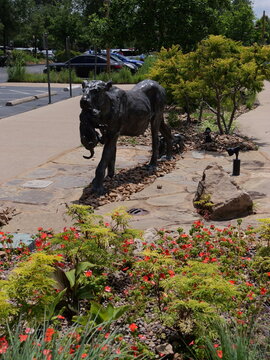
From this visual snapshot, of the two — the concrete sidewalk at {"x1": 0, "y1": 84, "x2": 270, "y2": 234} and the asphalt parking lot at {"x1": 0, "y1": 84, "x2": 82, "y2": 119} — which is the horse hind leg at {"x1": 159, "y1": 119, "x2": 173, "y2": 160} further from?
the asphalt parking lot at {"x1": 0, "y1": 84, "x2": 82, "y2": 119}

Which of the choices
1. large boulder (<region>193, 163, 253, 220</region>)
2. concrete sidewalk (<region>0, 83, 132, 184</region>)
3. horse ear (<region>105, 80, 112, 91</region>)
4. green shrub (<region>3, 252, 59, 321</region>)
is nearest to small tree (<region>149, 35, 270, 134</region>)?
concrete sidewalk (<region>0, 83, 132, 184</region>)

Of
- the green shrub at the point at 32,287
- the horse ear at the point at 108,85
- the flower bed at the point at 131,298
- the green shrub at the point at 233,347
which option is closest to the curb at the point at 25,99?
the horse ear at the point at 108,85

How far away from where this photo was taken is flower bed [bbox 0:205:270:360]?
291 cm

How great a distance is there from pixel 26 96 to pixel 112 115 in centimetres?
1339

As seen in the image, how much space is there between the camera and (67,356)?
2.66 meters

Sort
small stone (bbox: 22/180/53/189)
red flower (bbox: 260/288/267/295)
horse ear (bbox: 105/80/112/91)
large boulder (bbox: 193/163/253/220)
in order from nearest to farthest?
red flower (bbox: 260/288/267/295), large boulder (bbox: 193/163/253/220), horse ear (bbox: 105/80/112/91), small stone (bbox: 22/180/53/189)

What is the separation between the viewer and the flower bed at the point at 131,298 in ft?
9.55

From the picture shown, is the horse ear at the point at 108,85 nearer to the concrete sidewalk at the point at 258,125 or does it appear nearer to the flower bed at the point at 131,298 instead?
the flower bed at the point at 131,298

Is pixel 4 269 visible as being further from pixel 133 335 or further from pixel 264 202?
pixel 264 202

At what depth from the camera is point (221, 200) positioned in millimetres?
5945

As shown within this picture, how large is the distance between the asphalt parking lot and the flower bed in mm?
10894

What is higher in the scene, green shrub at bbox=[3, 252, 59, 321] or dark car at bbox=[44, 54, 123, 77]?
dark car at bbox=[44, 54, 123, 77]

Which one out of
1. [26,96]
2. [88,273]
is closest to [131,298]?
[88,273]

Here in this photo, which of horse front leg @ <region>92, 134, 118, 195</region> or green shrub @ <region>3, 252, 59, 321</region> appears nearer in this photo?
green shrub @ <region>3, 252, 59, 321</region>
